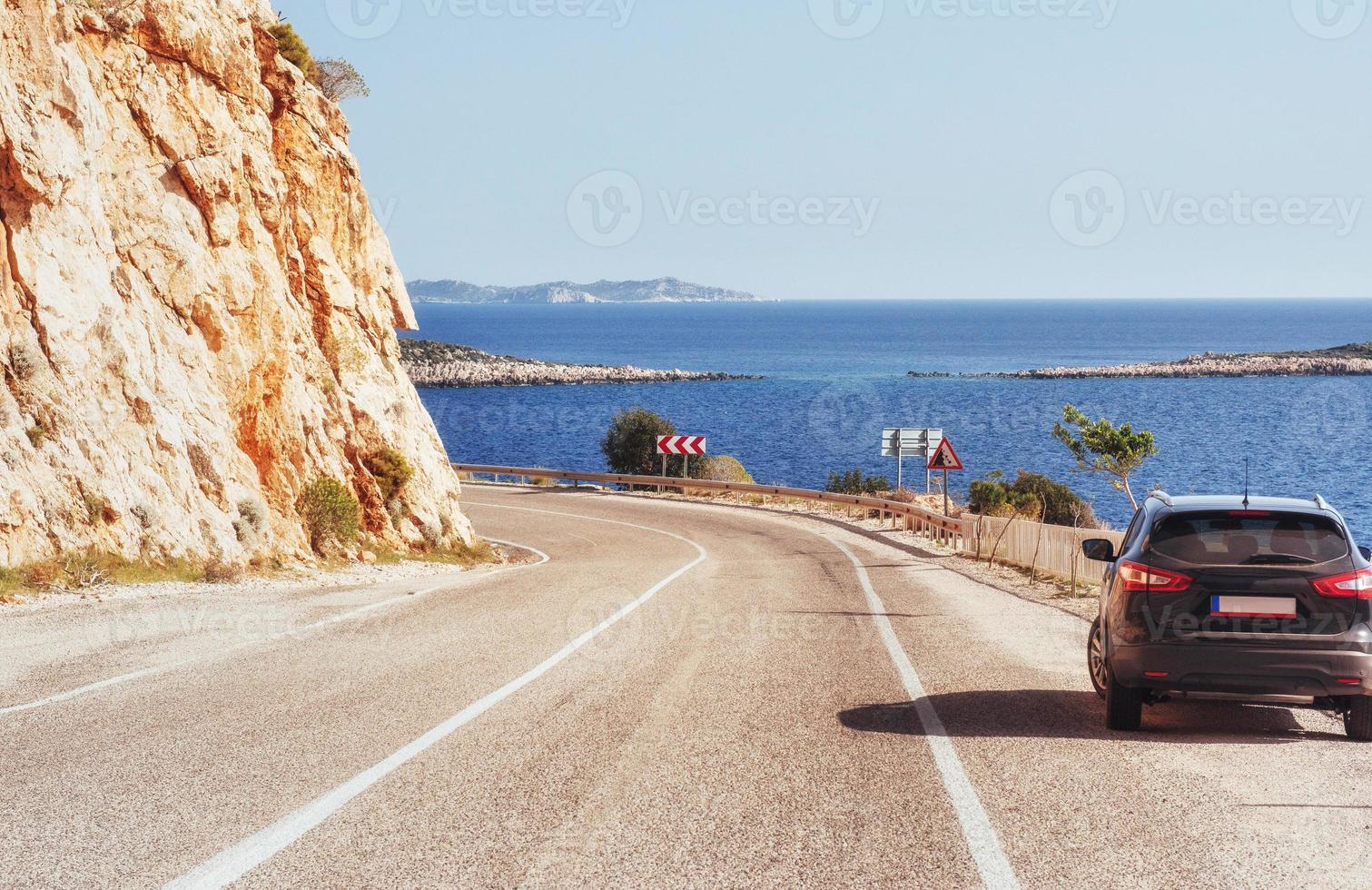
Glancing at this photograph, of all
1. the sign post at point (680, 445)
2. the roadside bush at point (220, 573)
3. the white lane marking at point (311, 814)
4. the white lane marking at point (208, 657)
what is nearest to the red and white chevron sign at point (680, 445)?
the sign post at point (680, 445)

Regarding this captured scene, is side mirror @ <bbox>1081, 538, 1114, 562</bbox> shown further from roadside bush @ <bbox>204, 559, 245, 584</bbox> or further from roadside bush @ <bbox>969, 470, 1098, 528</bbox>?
roadside bush @ <bbox>969, 470, 1098, 528</bbox>

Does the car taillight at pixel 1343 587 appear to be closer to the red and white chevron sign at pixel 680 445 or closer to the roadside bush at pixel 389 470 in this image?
the roadside bush at pixel 389 470

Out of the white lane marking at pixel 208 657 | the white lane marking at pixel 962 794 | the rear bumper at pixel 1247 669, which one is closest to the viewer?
the white lane marking at pixel 962 794

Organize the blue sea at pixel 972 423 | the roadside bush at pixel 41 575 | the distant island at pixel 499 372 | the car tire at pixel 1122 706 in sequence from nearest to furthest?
the car tire at pixel 1122 706
the roadside bush at pixel 41 575
the blue sea at pixel 972 423
the distant island at pixel 499 372

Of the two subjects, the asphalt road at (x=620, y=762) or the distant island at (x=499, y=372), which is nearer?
the asphalt road at (x=620, y=762)

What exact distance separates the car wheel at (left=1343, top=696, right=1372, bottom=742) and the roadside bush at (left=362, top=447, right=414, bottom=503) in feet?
62.0

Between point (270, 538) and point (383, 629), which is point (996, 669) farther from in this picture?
point (270, 538)

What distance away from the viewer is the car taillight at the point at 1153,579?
25.6ft

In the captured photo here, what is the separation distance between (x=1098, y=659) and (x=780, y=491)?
34.5 meters

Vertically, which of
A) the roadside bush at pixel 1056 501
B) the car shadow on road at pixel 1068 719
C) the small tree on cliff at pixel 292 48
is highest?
the small tree on cliff at pixel 292 48

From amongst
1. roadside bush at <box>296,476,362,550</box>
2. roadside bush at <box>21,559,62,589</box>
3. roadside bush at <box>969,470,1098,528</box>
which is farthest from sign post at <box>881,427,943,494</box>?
roadside bush at <box>21,559,62,589</box>

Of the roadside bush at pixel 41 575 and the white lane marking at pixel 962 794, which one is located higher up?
the white lane marking at pixel 962 794

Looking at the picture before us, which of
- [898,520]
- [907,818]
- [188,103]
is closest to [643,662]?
[907,818]

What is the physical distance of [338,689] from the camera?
29.8 ft
